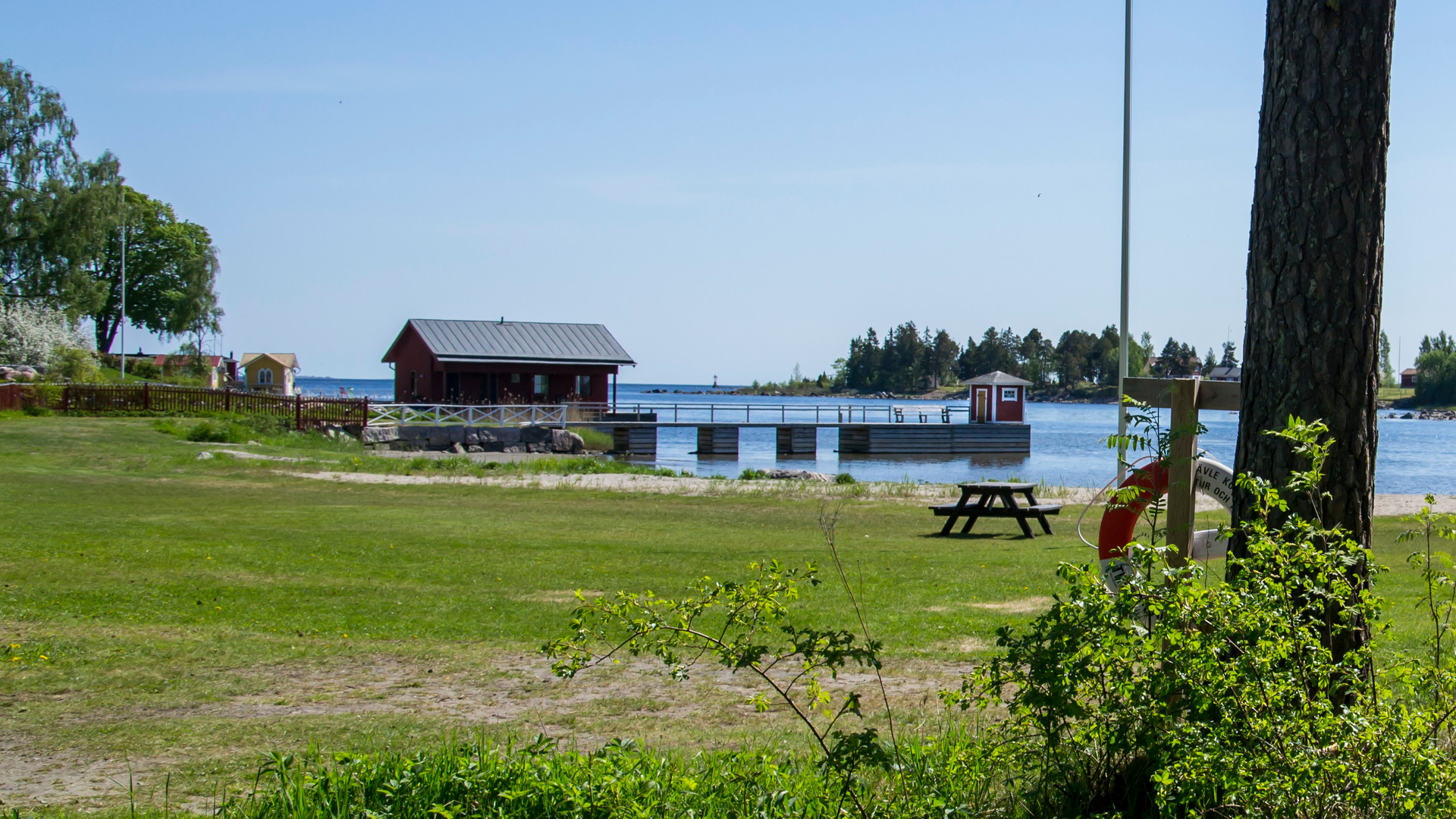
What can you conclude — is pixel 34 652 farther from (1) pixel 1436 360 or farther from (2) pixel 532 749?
(1) pixel 1436 360

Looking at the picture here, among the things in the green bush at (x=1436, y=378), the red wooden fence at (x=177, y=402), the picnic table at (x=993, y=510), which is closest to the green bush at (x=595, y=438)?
the red wooden fence at (x=177, y=402)

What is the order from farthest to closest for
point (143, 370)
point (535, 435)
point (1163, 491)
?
point (143, 370), point (535, 435), point (1163, 491)

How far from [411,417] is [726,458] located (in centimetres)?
1348

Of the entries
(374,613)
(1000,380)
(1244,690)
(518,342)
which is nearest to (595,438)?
(518,342)

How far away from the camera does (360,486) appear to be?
19.5 m

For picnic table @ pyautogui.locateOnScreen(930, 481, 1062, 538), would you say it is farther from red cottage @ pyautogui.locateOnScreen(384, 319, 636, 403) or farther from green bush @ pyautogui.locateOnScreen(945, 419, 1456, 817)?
red cottage @ pyautogui.locateOnScreen(384, 319, 636, 403)

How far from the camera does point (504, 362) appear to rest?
4828 centimetres

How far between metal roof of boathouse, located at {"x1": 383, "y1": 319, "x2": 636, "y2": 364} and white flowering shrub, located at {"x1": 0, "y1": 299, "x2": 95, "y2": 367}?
1374cm

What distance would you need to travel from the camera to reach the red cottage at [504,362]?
4809 centimetres

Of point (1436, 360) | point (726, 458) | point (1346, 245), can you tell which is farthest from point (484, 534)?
point (1436, 360)

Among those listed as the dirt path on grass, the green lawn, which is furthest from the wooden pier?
the green lawn

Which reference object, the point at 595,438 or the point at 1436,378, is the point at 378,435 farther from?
the point at 1436,378

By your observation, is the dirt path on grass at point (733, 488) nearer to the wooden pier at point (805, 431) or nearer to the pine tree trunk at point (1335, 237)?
the pine tree trunk at point (1335, 237)

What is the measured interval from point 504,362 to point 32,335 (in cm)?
1844
